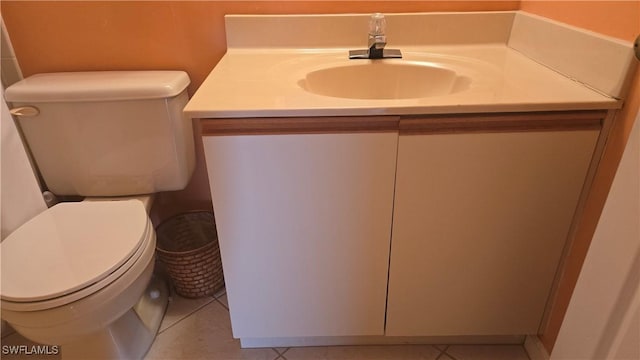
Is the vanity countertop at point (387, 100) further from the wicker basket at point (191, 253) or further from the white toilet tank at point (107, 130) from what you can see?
the wicker basket at point (191, 253)

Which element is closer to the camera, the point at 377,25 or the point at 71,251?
the point at 71,251

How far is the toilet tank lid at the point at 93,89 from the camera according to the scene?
1140 millimetres

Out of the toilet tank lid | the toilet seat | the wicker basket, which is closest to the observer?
the toilet seat

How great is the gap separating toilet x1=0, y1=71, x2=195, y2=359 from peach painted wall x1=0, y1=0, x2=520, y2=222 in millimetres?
67

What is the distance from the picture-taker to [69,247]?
104cm

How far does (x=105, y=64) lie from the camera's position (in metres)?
1.30

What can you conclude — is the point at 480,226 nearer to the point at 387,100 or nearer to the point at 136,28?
the point at 387,100

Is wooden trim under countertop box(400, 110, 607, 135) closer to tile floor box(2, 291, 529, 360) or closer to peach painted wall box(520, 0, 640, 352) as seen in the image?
peach painted wall box(520, 0, 640, 352)

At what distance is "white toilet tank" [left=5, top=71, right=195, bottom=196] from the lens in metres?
1.16

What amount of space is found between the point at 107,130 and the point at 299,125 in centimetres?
69

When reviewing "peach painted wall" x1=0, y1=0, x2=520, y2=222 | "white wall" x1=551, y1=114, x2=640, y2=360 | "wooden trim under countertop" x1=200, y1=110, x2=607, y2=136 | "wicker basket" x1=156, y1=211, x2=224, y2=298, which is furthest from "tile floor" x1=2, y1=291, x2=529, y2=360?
"peach painted wall" x1=0, y1=0, x2=520, y2=222

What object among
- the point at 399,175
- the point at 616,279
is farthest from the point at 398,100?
the point at 616,279

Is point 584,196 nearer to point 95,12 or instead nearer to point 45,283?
point 45,283

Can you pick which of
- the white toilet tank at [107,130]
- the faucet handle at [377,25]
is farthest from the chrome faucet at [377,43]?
the white toilet tank at [107,130]
